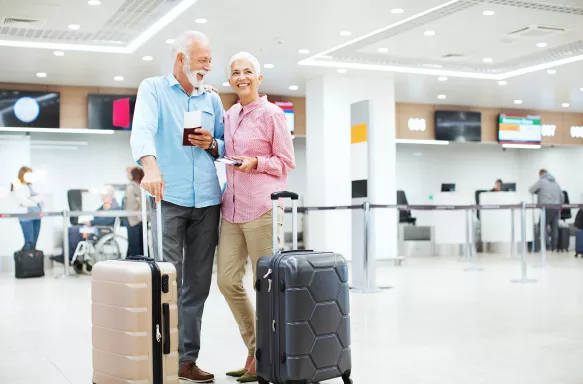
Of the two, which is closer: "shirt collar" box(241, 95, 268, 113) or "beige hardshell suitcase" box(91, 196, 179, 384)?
"beige hardshell suitcase" box(91, 196, 179, 384)

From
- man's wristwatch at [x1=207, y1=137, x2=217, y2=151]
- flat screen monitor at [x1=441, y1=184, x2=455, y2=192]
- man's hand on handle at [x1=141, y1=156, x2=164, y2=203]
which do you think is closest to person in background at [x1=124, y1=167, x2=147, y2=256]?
man's wristwatch at [x1=207, y1=137, x2=217, y2=151]

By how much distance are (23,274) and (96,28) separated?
3.44 metres

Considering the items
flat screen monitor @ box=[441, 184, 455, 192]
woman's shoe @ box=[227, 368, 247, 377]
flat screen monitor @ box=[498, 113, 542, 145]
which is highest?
flat screen monitor @ box=[498, 113, 542, 145]

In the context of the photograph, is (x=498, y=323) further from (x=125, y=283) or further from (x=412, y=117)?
(x=412, y=117)

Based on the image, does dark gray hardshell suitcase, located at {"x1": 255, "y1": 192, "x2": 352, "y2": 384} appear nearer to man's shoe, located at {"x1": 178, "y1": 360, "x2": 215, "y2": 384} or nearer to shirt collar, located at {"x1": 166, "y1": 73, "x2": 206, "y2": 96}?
man's shoe, located at {"x1": 178, "y1": 360, "x2": 215, "y2": 384}

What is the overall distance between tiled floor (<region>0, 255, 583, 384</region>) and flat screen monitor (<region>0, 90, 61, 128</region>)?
14.9ft

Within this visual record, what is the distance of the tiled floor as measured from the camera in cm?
365

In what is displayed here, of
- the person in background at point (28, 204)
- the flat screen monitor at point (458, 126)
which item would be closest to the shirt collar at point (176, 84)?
the person in background at point (28, 204)

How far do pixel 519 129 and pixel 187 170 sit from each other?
14.1 meters

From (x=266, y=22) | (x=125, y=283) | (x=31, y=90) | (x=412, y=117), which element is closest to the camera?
(x=125, y=283)

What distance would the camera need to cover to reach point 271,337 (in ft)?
9.86

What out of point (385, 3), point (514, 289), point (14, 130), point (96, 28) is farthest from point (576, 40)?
point (14, 130)

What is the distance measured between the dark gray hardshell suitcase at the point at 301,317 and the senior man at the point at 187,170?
0.40 metres

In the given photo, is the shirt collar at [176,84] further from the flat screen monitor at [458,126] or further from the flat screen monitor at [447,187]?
the flat screen monitor at [447,187]
